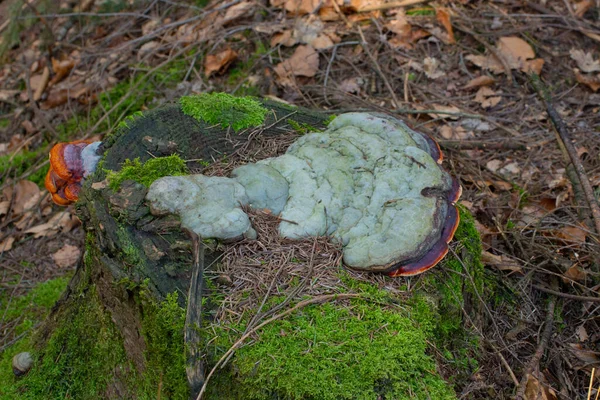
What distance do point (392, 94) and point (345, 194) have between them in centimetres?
295

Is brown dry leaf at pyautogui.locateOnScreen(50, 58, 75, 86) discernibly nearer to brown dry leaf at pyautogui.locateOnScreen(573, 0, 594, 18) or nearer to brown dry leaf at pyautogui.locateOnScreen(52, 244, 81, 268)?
brown dry leaf at pyautogui.locateOnScreen(52, 244, 81, 268)

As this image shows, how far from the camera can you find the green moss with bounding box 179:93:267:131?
3305 mm

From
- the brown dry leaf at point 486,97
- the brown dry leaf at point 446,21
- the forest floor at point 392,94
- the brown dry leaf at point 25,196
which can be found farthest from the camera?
the brown dry leaf at point 446,21

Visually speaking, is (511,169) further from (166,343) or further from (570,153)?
(166,343)

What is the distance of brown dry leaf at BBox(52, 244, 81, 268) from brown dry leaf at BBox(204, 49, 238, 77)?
8.12 ft

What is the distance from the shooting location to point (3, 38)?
7.57 meters

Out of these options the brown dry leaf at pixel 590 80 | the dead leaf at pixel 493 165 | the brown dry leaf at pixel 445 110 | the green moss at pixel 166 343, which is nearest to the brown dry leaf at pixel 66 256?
the green moss at pixel 166 343

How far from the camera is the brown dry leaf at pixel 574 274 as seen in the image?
3.56 metres

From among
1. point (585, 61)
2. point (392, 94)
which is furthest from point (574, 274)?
point (585, 61)

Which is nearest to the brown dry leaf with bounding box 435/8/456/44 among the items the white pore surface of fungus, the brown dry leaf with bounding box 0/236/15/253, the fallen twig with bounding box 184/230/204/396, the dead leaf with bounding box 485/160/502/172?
the dead leaf with bounding box 485/160/502/172

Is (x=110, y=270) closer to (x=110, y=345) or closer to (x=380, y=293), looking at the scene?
(x=110, y=345)

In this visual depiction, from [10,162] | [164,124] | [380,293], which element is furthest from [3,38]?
[380,293]

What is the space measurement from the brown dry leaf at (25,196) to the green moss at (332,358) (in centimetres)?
420

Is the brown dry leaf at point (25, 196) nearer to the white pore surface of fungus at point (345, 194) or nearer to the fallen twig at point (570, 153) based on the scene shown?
the white pore surface of fungus at point (345, 194)
